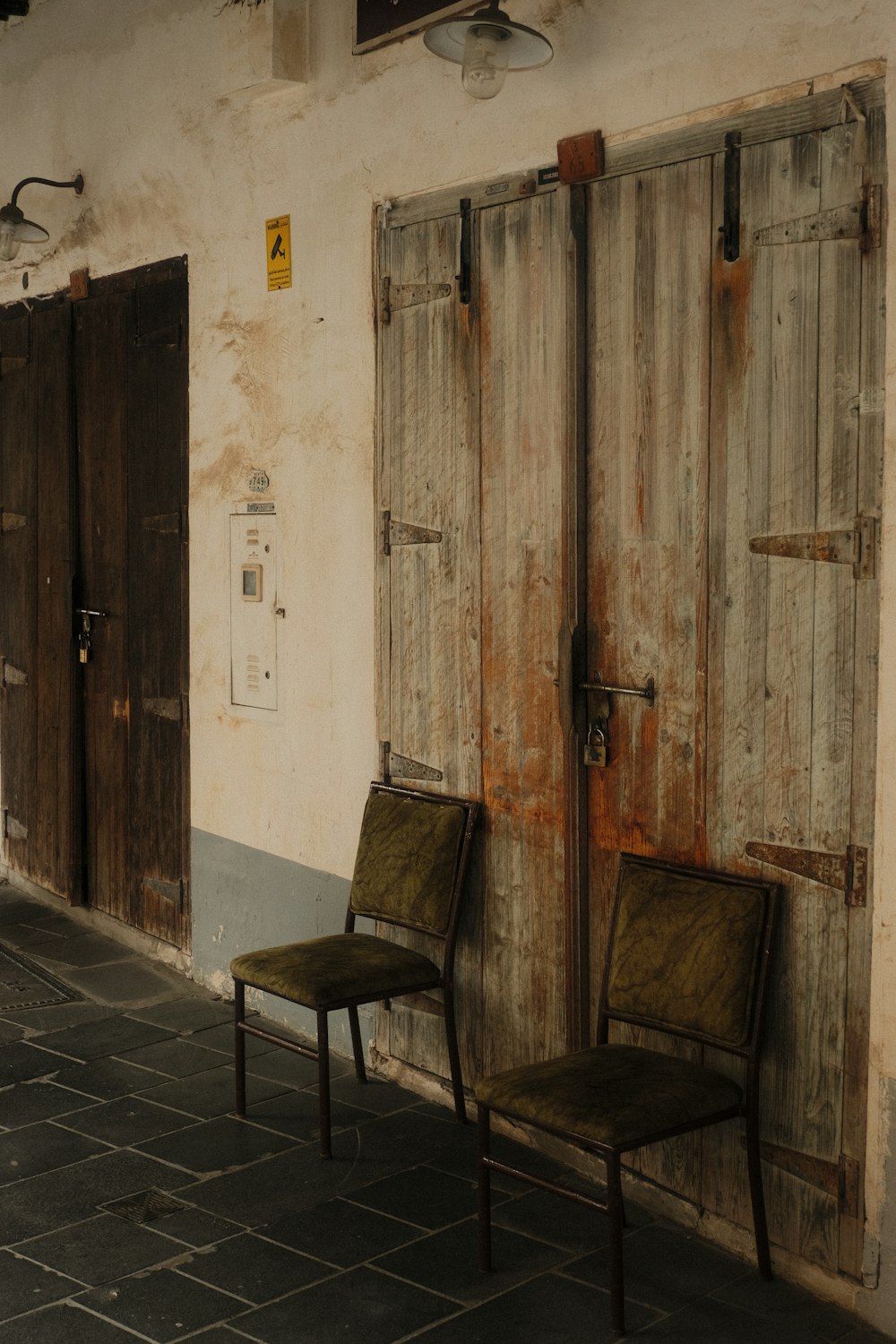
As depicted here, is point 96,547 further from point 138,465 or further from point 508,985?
point 508,985

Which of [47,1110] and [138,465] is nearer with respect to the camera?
[47,1110]

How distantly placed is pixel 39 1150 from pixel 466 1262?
3.96ft

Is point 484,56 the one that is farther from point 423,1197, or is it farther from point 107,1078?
point 107,1078

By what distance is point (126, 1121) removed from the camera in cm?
381

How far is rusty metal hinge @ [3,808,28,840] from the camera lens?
613 cm

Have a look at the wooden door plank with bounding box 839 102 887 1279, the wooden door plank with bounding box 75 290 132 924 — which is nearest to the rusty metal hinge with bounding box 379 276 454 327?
the wooden door plank with bounding box 839 102 887 1279

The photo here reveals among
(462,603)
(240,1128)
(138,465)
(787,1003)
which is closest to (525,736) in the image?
(462,603)

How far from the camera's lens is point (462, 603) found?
3814mm

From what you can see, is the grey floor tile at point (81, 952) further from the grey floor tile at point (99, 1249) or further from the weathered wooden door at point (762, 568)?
the weathered wooden door at point (762, 568)

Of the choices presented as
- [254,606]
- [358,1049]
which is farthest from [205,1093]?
[254,606]

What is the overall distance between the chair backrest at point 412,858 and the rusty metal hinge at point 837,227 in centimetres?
161

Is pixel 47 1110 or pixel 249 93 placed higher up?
pixel 249 93

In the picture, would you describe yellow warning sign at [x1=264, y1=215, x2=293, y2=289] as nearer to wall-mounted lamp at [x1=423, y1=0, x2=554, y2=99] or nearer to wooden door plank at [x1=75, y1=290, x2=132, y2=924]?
wooden door plank at [x1=75, y1=290, x2=132, y2=924]

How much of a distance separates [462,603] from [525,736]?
0.41m
